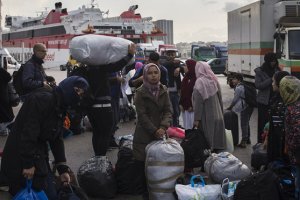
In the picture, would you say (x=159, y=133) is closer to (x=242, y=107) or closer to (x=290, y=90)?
(x=290, y=90)

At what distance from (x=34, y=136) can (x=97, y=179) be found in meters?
1.94

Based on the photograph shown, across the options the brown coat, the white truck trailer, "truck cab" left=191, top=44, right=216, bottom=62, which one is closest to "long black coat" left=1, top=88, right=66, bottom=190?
the brown coat

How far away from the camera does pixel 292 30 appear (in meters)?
14.3

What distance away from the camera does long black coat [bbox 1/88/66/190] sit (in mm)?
4047

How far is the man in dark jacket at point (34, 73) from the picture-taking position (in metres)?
7.34

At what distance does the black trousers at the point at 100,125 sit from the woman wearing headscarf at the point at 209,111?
124 centimetres

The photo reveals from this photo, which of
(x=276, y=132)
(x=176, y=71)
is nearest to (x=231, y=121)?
(x=176, y=71)

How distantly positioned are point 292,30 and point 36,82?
9315 mm

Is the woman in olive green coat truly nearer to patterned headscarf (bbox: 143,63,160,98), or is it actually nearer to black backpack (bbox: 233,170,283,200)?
patterned headscarf (bbox: 143,63,160,98)

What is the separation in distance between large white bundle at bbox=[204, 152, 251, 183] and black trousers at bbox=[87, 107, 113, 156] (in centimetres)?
166

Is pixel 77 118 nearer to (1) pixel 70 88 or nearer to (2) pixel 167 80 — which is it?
(2) pixel 167 80

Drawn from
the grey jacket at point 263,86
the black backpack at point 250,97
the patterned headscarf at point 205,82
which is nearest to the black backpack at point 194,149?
the patterned headscarf at point 205,82

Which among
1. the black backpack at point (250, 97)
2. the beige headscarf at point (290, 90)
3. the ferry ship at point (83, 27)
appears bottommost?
the black backpack at point (250, 97)

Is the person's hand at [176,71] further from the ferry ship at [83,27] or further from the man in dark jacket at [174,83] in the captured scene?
the ferry ship at [83,27]
